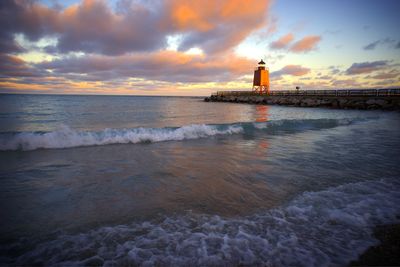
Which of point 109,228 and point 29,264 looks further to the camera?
point 109,228

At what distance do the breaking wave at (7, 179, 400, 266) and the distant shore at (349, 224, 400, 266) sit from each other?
0.09 meters

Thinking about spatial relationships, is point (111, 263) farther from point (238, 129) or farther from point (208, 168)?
point (238, 129)

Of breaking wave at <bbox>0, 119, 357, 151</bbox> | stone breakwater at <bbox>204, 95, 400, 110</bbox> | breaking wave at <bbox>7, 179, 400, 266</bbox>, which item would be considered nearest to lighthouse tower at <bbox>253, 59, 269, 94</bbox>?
stone breakwater at <bbox>204, 95, 400, 110</bbox>

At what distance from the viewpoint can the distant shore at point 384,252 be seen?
257cm

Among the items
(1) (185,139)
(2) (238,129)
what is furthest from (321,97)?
(1) (185,139)

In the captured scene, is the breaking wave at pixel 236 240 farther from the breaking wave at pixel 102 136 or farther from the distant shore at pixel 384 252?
the breaking wave at pixel 102 136

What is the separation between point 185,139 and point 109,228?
29.2ft

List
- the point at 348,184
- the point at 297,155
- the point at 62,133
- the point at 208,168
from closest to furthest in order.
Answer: the point at 348,184 < the point at 208,168 < the point at 297,155 < the point at 62,133

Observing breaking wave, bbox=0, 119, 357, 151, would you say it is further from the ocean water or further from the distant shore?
the distant shore

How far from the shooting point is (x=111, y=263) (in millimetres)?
2652

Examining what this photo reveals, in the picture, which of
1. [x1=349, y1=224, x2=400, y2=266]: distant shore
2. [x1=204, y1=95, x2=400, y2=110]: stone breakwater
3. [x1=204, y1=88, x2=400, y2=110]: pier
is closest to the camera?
[x1=349, y1=224, x2=400, y2=266]: distant shore

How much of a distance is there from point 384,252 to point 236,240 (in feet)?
6.41

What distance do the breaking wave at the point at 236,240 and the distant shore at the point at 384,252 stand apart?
9cm

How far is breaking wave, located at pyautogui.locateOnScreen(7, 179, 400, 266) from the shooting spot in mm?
2707
